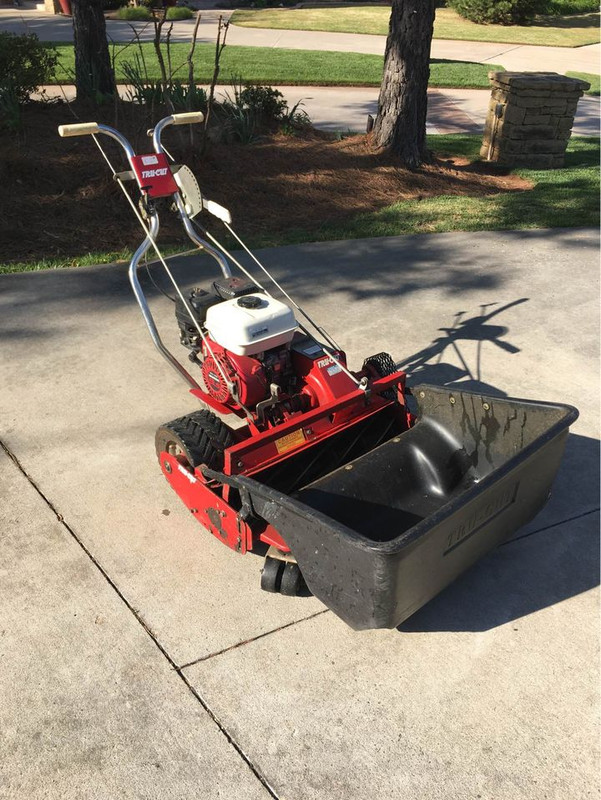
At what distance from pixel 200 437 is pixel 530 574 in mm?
1586

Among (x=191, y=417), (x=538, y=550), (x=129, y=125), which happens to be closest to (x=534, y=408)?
(x=538, y=550)

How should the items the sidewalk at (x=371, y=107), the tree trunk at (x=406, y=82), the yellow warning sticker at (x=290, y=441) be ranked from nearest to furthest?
1. the yellow warning sticker at (x=290, y=441)
2. the tree trunk at (x=406, y=82)
3. the sidewalk at (x=371, y=107)

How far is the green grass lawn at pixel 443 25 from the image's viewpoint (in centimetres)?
2264

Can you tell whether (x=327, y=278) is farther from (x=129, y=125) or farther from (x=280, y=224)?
(x=129, y=125)

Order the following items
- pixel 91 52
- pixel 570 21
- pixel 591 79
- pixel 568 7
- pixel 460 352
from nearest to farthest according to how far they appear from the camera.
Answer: pixel 460 352 → pixel 91 52 → pixel 591 79 → pixel 570 21 → pixel 568 7

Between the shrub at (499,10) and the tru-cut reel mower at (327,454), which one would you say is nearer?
the tru-cut reel mower at (327,454)

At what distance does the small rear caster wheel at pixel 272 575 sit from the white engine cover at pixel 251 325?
0.96m

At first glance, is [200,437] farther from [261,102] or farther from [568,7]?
[568,7]

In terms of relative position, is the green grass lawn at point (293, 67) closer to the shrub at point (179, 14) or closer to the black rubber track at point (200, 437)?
the shrub at point (179, 14)

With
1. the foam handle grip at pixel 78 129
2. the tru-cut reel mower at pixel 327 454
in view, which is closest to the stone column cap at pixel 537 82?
the tru-cut reel mower at pixel 327 454

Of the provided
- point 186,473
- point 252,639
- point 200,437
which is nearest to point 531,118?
point 200,437

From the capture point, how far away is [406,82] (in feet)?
28.9

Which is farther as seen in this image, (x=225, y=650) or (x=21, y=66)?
(x=21, y=66)

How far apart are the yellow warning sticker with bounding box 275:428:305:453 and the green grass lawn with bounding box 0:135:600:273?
3.84 m
